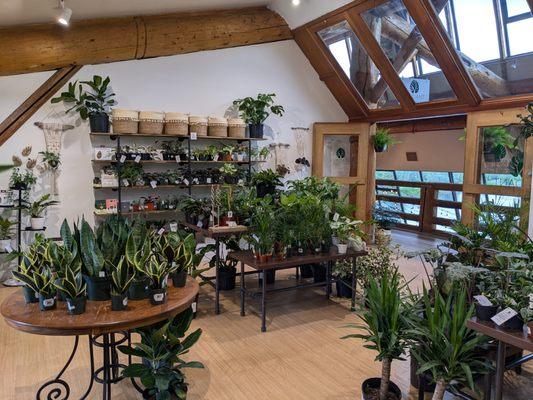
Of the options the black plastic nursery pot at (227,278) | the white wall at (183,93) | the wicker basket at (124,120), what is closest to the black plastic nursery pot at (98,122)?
the wicker basket at (124,120)

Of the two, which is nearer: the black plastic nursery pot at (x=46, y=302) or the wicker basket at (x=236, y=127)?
the black plastic nursery pot at (x=46, y=302)

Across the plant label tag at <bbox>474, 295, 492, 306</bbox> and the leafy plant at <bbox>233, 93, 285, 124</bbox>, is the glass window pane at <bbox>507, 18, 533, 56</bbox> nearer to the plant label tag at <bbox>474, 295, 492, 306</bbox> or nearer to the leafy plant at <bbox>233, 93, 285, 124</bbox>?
the leafy plant at <bbox>233, 93, 285, 124</bbox>

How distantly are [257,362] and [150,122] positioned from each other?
11.6ft

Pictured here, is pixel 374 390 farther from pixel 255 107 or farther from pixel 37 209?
pixel 255 107

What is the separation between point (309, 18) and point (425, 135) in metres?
4.25

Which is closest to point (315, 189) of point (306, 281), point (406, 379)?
point (306, 281)

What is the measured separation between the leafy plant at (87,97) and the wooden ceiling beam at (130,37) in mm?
285

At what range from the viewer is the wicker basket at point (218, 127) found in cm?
582

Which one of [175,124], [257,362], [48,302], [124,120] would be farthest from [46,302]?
[175,124]

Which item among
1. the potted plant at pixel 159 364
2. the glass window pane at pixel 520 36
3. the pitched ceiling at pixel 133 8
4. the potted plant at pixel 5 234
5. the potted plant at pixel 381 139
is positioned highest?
the pitched ceiling at pixel 133 8

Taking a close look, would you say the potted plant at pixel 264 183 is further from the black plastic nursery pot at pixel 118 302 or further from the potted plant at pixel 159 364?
the black plastic nursery pot at pixel 118 302

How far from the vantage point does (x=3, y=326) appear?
3.69 meters

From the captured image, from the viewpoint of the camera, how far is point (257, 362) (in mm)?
3025

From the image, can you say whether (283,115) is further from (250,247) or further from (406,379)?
(406,379)
